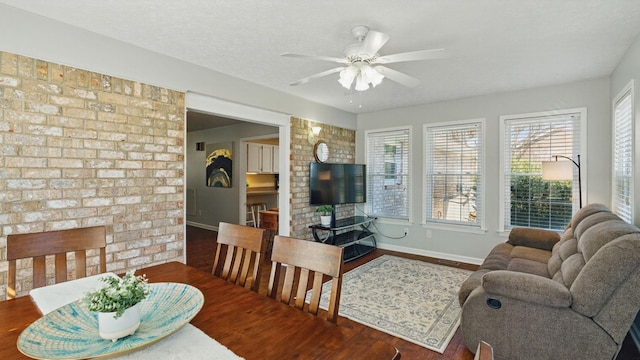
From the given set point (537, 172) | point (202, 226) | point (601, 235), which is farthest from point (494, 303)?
Answer: point (202, 226)

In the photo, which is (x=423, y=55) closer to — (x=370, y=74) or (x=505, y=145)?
(x=370, y=74)

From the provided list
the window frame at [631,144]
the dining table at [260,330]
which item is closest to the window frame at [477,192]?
the window frame at [631,144]

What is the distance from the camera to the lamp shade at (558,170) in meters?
3.42

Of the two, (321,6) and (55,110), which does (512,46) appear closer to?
(321,6)

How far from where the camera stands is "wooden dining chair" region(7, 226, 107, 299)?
162 cm

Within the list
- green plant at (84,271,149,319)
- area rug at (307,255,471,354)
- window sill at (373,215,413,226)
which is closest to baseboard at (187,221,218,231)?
window sill at (373,215,413,226)

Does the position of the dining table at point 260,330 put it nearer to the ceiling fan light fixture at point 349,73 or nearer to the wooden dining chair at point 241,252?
the wooden dining chair at point 241,252

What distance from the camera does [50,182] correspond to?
90.4 inches

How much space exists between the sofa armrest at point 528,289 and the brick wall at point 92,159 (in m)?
2.80

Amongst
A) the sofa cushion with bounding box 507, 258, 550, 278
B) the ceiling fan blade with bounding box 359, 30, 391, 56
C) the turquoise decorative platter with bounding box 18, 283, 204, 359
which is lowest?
the sofa cushion with bounding box 507, 258, 550, 278

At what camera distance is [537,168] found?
416 cm

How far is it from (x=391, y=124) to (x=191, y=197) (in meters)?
5.44

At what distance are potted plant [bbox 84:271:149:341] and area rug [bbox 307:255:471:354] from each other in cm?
213

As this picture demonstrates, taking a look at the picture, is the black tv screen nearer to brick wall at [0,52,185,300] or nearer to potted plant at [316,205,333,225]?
potted plant at [316,205,333,225]
